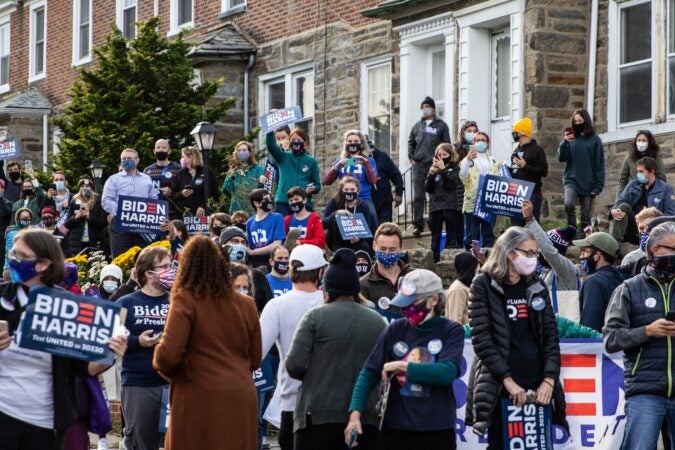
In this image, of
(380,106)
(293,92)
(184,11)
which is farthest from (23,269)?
(184,11)

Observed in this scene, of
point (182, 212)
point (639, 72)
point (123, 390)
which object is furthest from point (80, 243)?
point (123, 390)

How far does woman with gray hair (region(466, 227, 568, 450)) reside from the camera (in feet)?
30.0

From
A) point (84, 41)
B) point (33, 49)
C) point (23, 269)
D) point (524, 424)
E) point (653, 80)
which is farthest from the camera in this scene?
point (33, 49)

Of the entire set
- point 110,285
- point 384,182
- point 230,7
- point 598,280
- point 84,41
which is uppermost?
point 84,41

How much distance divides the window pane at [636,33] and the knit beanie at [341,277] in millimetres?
12021

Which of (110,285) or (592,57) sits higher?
(592,57)

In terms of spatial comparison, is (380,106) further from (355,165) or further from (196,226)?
(355,165)

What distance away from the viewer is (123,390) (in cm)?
1086

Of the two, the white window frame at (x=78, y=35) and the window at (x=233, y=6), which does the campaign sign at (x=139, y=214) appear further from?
the white window frame at (x=78, y=35)

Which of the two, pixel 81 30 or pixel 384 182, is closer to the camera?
pixel 384 182

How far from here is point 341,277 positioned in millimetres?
9203

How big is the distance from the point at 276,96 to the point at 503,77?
7673 millimetres

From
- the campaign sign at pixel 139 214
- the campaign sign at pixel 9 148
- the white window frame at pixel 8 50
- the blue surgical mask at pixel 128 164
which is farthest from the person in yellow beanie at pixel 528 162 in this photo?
the white window frame at pixel 8 50

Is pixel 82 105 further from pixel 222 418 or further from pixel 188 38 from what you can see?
pixel 222 418
